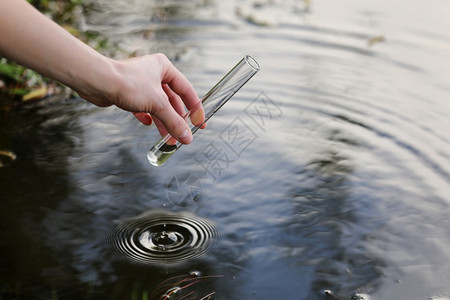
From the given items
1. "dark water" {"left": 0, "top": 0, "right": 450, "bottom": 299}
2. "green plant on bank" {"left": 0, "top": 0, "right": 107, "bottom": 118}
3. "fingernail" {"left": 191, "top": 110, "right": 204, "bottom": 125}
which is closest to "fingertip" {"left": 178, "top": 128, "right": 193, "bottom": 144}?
"fingernail" {"left": 191, "top": 110, "right": 204, "bottom": 125}

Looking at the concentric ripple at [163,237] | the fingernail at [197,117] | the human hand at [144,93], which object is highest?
the fingernail at [197,117]

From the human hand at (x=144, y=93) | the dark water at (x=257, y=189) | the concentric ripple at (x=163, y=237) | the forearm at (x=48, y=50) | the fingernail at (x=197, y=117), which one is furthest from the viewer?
Answer: the concentric ripple at (x=163, y=237)

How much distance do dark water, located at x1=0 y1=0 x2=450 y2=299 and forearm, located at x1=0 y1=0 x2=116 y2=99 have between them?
1103mm

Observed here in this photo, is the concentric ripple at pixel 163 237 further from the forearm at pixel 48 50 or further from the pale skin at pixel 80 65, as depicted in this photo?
Result: the forearm at pixel 48 50

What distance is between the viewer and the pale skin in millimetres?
2029

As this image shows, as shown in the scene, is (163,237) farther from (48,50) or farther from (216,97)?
(48,50)

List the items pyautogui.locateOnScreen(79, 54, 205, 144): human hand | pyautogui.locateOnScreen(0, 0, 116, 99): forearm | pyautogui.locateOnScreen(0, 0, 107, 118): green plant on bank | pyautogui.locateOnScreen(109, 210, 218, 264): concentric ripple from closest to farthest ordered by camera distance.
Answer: pyautogui.locateOnScreen(0, 0, 116, 99): forearm, pyautogui.locateOnScreen(79, 54, 205, 144): human hand, pyautogui.locateOnScreen(109, 210, 218, 264): concentric ripple, pyautogui.locateOnScreen(0, 0, 107, 118): green plant on bank

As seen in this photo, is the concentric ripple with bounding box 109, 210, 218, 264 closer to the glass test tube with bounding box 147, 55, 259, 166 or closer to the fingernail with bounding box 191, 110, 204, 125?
the glass test tube with bounding box 147, 55, 259, 166

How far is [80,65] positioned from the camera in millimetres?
2102

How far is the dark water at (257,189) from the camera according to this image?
2.80m

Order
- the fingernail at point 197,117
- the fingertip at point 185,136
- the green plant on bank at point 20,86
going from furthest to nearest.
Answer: the green plant on bank at point 20,86 < the fingernail at point 197,117 < the fingertip at point 185,136

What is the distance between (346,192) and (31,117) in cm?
255

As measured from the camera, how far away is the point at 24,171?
372cm

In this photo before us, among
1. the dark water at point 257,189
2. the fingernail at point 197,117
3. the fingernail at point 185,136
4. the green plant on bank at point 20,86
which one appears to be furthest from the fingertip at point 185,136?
the green plant on bank at point 20,86
